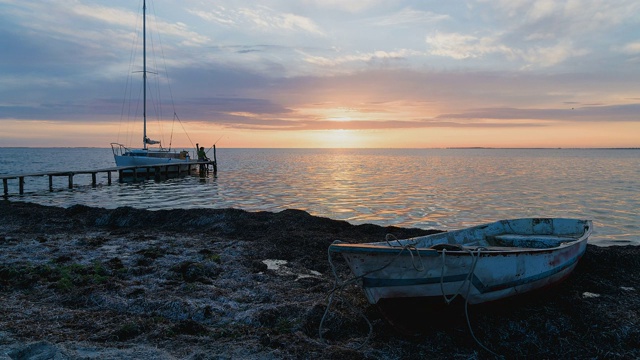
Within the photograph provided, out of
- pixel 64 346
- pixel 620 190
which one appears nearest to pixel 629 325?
pixel 64 346

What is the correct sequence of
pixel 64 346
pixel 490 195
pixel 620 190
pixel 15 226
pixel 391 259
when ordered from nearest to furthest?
pixel 64 346
pixel 391 259
pixel 15 226
pixel 490 195
pixel 620 190

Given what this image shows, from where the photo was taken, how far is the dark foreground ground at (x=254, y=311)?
554 centimetres

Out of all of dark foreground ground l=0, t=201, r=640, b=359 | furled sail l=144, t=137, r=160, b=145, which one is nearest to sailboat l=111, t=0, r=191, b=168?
furled sail l=144, t=137, r=160, b=145

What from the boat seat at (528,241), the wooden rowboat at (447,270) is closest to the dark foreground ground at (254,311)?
the wooden rowboat at (447,270)

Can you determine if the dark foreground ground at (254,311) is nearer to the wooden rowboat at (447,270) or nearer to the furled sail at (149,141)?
the wooden rowboat at (447,270)

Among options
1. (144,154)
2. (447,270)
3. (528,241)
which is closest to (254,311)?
(447,270)

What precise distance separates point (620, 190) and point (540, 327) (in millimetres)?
27952

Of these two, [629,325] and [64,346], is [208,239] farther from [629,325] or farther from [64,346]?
[629,325]

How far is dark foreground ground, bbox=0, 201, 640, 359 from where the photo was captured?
554cm

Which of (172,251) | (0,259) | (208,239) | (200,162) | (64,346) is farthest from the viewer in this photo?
(200,162)

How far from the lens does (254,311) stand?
6609 millimetres

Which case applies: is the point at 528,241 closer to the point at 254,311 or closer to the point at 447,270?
the point at 447,270

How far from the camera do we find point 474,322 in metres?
6.27

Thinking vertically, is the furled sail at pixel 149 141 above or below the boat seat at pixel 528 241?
above
